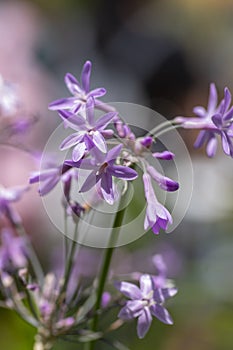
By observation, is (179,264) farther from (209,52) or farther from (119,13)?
(119,13)

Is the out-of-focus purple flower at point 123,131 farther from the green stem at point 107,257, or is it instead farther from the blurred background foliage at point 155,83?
the blurred background foliage at point 155,83

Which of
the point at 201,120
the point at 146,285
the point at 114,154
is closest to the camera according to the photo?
the point at 114,154

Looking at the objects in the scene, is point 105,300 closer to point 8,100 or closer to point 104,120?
point 104,120

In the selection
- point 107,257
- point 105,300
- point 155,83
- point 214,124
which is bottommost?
point 155,83

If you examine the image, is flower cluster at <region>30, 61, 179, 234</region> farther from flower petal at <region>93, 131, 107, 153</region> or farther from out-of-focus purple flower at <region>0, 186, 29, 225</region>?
out-of-focus purple flower at <region>0, 186, 29, 225</region>

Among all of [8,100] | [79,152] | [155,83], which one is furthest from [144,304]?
[155,83]

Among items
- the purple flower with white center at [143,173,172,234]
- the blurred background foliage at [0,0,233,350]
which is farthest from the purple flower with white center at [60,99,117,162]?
the blurred background foliage at [0,0,233,350]
